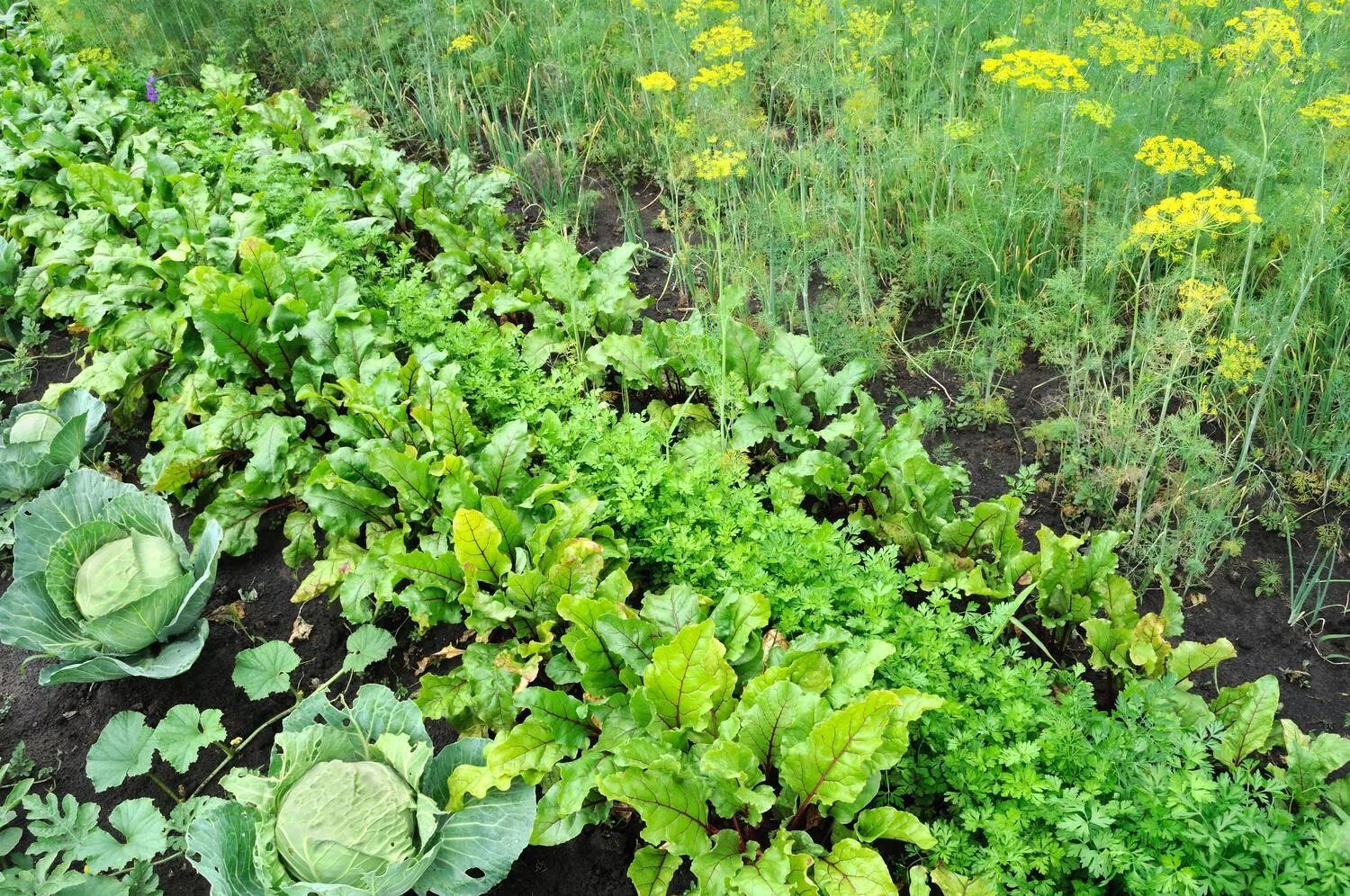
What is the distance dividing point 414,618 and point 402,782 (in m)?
0.52

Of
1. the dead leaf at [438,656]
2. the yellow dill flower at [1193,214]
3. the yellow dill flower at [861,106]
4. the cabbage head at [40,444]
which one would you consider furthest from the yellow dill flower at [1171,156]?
the cabbage head at [40,444]

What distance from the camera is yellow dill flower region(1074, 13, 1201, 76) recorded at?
10.8ft

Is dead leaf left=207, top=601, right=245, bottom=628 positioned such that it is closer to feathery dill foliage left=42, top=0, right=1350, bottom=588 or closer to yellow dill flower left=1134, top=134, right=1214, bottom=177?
feathery dill foliage left=42, top=0, right=1350, bottom=588

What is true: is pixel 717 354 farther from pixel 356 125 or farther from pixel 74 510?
pixel 356 125

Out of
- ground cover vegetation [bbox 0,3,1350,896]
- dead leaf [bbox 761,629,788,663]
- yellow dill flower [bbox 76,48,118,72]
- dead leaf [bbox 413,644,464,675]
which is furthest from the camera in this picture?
yellow dill flower [bbox 76,48,118,72]

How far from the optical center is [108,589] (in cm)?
255

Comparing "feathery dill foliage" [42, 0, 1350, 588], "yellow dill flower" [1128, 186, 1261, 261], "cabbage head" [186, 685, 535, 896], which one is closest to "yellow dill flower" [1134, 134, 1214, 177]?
"feathery dill foliage" [42, 0, 1350, 588]

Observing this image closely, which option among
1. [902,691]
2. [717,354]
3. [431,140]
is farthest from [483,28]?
[902,691]

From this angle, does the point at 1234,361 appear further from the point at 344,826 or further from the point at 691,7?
the point at 344,826

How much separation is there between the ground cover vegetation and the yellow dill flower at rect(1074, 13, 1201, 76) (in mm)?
282

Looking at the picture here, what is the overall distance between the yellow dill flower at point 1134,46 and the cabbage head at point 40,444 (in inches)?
155

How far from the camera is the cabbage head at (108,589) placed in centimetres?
251

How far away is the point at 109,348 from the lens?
12.2 ft

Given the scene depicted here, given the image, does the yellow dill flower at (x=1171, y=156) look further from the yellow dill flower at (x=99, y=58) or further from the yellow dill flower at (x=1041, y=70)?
the yellow dill flower at (x=99, y=58)
